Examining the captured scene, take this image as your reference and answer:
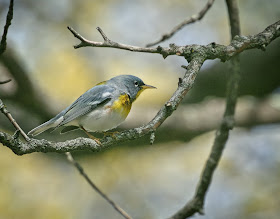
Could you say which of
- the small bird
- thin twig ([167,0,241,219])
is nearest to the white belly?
the small bird

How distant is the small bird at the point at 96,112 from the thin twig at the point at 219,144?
3.05 ft

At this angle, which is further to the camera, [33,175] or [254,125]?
[33,175]

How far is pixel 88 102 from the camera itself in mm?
3820

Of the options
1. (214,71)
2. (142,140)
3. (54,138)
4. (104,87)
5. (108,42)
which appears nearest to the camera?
(108,42)

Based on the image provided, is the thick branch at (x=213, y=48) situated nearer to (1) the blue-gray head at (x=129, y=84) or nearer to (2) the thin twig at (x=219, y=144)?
(2) the thin twig at (x=219, y=144)

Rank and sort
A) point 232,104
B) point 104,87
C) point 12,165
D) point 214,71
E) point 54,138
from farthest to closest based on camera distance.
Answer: point 12,165 → point 214,71 → point 54,138 → point 104,87 → point 232,104

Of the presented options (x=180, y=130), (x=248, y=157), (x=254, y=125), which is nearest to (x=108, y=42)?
(x=180, y=130)

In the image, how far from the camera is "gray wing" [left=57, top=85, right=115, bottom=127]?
3617 mm

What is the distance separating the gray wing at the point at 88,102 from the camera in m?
3.62

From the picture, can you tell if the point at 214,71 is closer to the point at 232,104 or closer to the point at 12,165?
the point at 232,104

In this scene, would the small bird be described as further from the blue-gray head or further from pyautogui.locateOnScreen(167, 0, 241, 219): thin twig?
pyautogui.locateOnScreen(167, 0, 241, 219): thin twig

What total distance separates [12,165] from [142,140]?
8.86 feet

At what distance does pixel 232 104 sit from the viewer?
3721mm

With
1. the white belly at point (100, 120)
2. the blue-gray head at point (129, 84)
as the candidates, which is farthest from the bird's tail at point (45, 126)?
the blue-gray head at point (129, 84)
